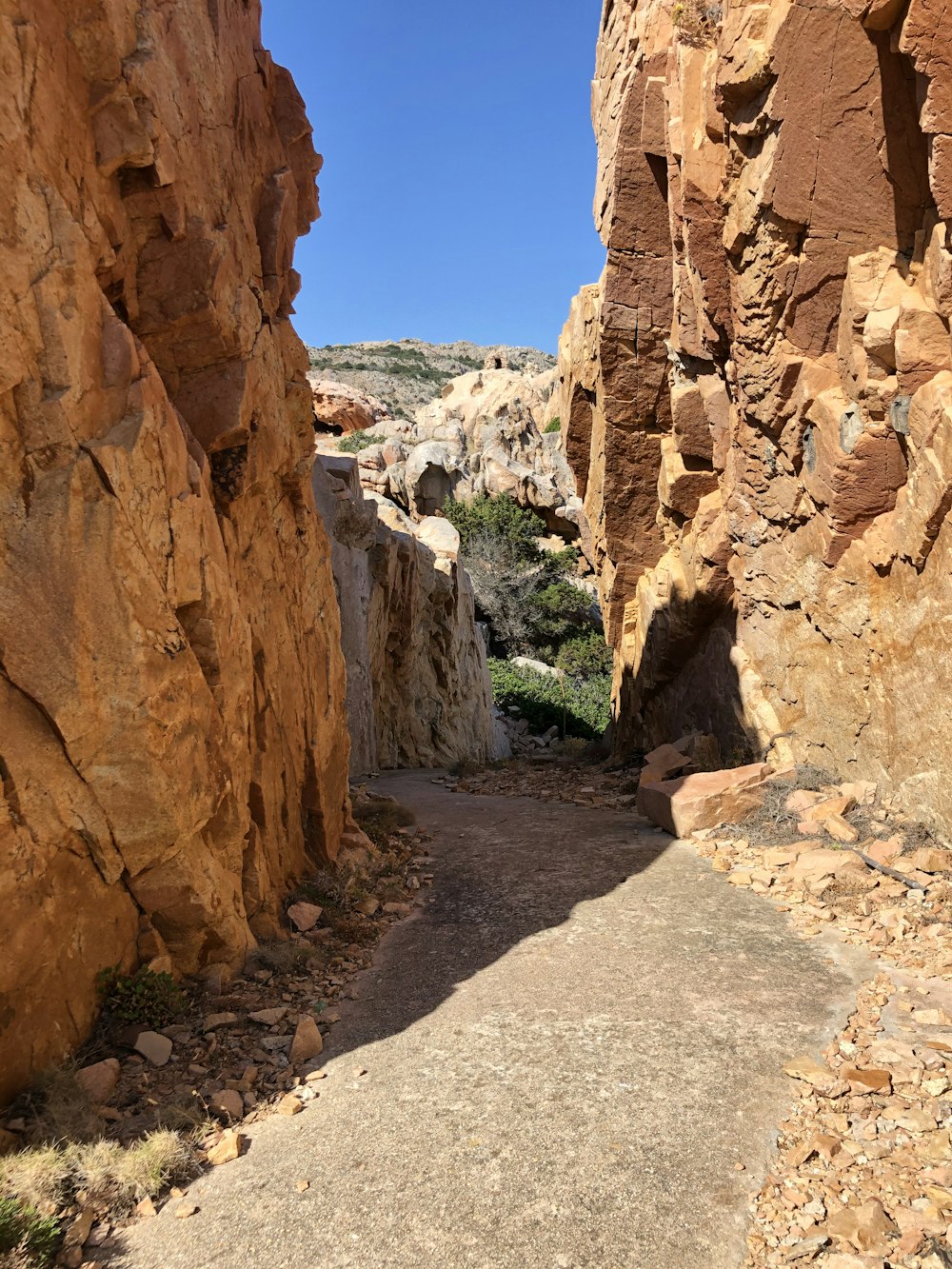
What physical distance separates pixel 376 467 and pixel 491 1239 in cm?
3789

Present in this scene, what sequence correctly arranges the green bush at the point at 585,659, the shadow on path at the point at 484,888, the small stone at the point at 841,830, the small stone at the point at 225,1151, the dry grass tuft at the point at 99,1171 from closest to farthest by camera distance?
1. the dry grass tuft at the point at 99,1171
2. the small stone at the point at 225,1151
3. the shadow on path at the point at 484,888
4. the small stone at the point at 841,830
5. the green bush at the point at 585,659

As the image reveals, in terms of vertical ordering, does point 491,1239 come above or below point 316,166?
below

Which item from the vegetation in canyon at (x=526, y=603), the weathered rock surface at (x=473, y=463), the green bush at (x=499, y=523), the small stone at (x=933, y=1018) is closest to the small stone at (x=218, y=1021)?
the small stone at (x=933, y=1018)

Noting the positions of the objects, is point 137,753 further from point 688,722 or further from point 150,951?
point 688,722

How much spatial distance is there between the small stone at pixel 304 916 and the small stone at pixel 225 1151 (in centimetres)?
327

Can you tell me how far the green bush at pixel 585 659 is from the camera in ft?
121

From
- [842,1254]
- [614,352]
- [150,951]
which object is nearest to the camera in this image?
[842,1254]

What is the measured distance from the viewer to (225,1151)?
487 cm

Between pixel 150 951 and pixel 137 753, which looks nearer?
pixel 137 753

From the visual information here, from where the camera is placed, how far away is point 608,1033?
19.8ft

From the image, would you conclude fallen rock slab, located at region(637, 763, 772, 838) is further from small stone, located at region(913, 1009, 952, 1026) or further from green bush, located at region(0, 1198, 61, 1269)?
green bush, located at region(0, 1198, 61, 1269)

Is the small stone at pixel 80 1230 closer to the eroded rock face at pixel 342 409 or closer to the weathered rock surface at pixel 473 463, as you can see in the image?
the weathered rock surface at pixel 473 463

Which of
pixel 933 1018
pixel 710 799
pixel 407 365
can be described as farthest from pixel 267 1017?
pixel 407 365

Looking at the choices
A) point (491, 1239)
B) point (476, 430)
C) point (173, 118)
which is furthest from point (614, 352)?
point (476, 430)
